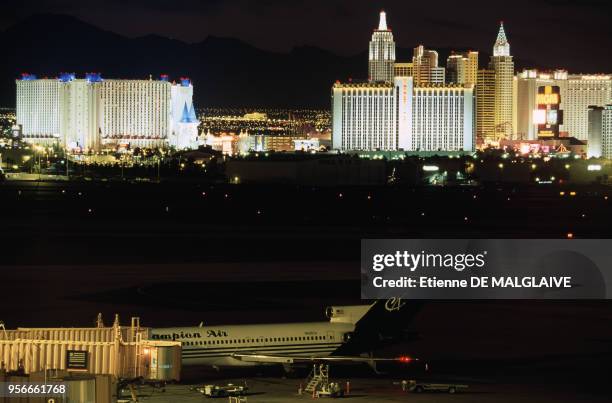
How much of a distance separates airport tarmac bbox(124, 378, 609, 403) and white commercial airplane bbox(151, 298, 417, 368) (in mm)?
739

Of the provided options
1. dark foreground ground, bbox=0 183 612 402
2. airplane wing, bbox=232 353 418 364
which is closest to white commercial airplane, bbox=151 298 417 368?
airplane wing, bbox=232 353 418 364

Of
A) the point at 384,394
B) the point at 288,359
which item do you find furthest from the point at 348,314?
the point at 384,394

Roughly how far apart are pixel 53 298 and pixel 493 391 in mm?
22582

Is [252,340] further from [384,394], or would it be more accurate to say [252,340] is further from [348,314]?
[384,394]

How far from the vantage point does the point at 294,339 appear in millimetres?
35750

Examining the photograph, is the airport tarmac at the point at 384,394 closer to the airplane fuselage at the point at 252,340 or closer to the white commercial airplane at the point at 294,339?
the white commercial airplane at the point at 294,339

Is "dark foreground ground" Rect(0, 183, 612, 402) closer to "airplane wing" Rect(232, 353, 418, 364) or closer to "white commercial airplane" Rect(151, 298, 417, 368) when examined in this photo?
"airplane wing" Rect(232, 353, 418, 364)

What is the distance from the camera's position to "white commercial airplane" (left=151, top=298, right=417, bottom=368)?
115ft

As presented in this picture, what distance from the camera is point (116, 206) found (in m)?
122

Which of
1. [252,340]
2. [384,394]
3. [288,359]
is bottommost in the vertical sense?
[384,394]

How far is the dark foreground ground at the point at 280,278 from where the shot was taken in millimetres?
37469

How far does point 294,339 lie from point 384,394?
3.85m

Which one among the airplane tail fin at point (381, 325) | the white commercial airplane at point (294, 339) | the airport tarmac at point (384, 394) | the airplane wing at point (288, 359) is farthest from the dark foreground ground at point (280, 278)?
the airplane tail fin at point (381, 325)

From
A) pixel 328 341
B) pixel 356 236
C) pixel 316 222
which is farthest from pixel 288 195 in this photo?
pixel 328 341
